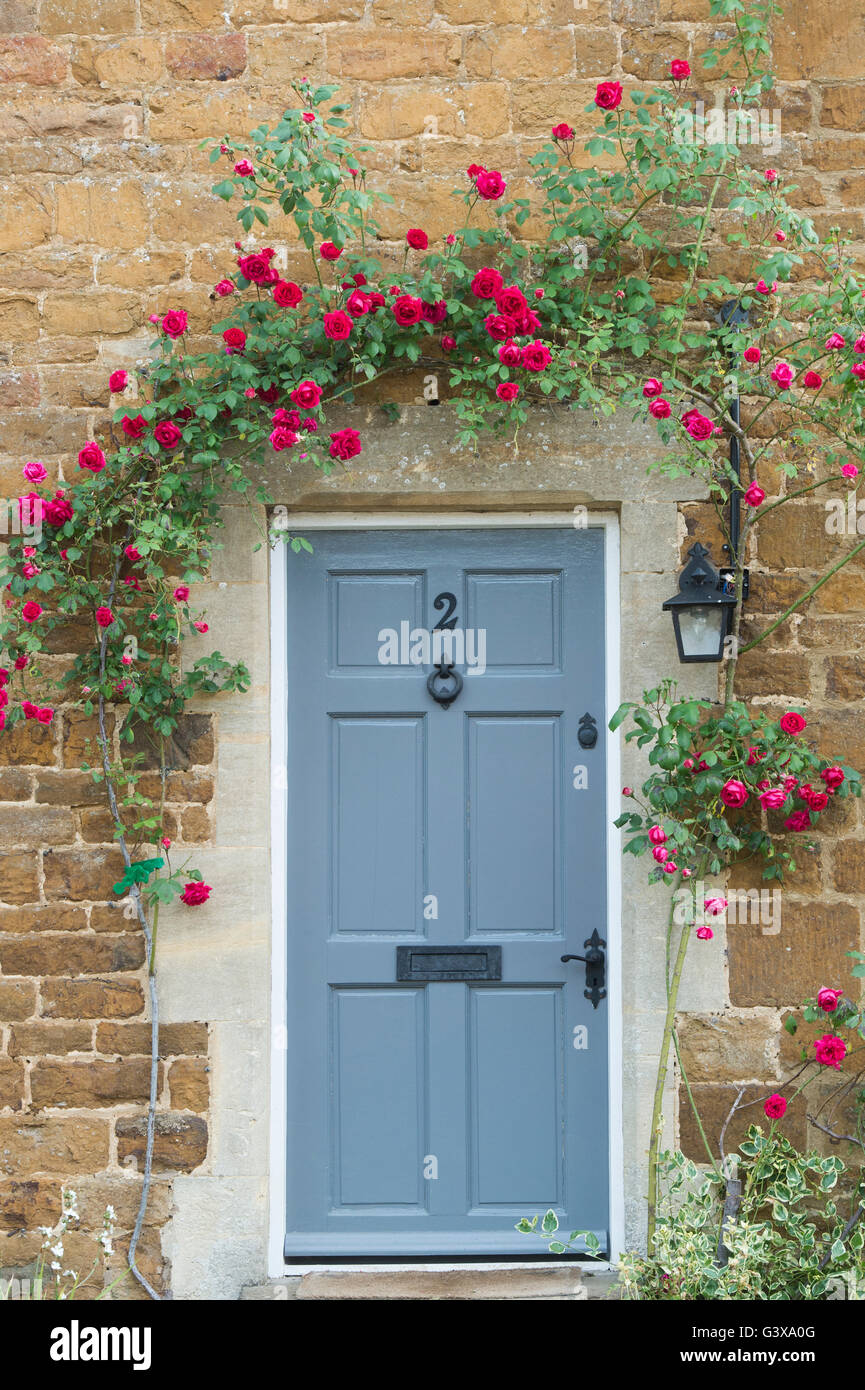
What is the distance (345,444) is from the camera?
3.20 metres

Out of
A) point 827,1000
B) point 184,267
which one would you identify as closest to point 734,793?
point 827,1000

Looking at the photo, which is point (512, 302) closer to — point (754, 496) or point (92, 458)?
point (754, 496)

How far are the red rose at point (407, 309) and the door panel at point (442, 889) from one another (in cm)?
67

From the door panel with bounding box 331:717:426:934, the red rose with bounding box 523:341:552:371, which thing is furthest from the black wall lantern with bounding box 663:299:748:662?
the door panel with bounding box 331:717:426:934

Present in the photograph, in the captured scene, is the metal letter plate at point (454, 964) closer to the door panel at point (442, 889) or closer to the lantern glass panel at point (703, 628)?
the door panel at point (442, 889)

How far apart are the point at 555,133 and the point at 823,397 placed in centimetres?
113

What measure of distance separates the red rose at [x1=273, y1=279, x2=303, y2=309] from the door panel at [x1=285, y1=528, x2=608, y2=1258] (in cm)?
74

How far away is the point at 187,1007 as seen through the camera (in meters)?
3.41

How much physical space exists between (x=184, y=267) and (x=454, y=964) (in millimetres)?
2344

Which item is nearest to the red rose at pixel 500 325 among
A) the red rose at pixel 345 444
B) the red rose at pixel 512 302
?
the red rose at pixel 512 302

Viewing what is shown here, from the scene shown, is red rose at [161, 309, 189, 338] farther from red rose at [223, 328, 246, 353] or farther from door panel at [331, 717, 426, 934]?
door panel at [331, 717, 426, 934]

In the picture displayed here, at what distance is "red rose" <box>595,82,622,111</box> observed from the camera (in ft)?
10.4

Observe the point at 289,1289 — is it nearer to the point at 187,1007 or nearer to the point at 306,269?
A: the point at 187,1007

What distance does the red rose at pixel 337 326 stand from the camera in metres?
3.18
